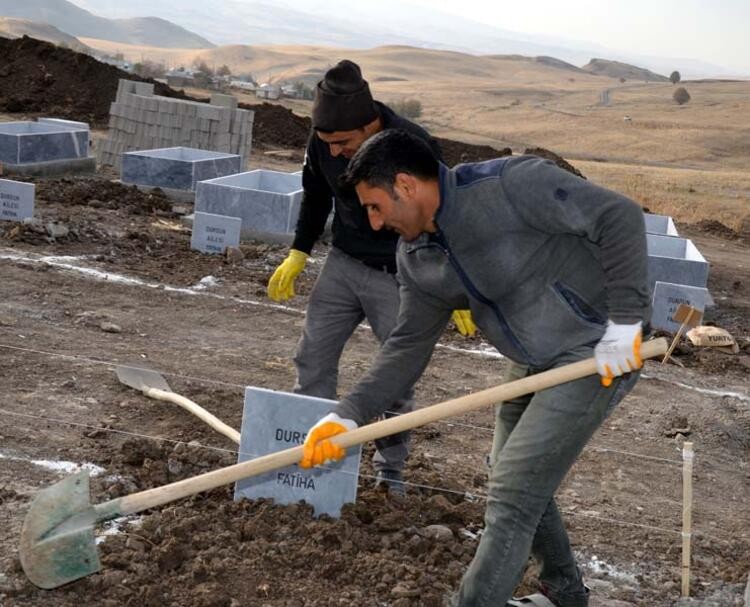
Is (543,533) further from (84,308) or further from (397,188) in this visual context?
(84,308)

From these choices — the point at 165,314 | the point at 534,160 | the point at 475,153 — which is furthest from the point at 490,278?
the point at 475,153

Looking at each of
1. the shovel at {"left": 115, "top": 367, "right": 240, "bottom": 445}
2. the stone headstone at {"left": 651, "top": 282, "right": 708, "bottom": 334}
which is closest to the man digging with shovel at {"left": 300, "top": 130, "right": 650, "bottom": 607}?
the shovel at {"left": 115, "top": 367, "right": 240, "bottom": 445}

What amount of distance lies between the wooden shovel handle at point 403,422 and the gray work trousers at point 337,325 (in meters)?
1.07

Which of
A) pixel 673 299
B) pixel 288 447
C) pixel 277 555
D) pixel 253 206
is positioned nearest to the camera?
pixel 277 555

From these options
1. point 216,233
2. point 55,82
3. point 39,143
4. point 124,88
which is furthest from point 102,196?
point 55,82

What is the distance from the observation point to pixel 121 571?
3.69 m

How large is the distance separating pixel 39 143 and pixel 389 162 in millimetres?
11090

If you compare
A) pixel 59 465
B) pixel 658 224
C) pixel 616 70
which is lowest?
pixel 59 465

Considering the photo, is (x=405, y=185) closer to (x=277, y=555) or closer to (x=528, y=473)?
(x=528, y=473)

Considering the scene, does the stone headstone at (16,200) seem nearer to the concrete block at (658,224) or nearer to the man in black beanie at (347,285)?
the man in black beanie at (347,285)

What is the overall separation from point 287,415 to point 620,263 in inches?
63.8

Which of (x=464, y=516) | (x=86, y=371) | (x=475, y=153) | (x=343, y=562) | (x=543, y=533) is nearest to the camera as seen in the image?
(x=543, y=533)

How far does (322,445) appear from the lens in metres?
3.37

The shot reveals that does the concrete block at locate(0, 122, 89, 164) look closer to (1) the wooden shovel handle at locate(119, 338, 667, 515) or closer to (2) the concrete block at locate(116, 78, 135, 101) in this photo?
(2) the concrete block at locate(116, 78, 135, 101)
